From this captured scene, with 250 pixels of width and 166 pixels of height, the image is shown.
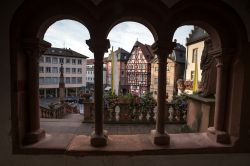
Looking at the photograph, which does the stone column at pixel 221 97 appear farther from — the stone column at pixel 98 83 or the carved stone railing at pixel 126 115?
the carved stone railing at pixel 126 115

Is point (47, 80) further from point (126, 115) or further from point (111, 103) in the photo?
point (126, 115)

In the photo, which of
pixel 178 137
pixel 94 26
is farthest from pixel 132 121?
pixel 94 26

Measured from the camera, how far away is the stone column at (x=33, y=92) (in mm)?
2184

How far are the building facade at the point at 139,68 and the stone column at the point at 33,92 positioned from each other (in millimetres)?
21987


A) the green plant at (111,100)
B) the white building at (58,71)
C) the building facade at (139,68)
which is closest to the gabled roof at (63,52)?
the white building at (58,71)

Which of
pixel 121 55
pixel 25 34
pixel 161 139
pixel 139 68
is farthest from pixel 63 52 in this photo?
pixel 161 139

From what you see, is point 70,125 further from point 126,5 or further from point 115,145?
point 126,5

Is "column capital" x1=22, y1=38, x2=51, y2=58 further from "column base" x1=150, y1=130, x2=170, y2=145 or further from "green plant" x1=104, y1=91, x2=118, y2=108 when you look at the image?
"green plant" x1=104, y1=91, x2=118, y2=108

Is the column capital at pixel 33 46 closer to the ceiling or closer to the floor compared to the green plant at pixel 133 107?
closer to the ceiling

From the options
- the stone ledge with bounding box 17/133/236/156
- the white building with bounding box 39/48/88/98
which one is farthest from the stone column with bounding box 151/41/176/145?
the white building with bounding box 39/48/88/98

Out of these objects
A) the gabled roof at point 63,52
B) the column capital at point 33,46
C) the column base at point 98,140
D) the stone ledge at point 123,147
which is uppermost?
the gabled roof at point 63,52

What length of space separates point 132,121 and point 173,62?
1453cm

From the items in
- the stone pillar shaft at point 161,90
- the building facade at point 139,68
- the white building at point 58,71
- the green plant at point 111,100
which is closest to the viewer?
the stone pillar shaft at point 161,90

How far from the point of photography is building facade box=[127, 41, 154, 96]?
2408 centimetres
